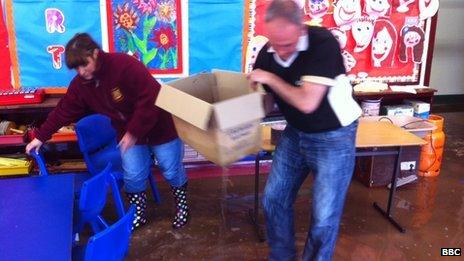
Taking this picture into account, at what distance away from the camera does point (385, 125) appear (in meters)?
3.40

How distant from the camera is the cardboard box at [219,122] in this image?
1726mm

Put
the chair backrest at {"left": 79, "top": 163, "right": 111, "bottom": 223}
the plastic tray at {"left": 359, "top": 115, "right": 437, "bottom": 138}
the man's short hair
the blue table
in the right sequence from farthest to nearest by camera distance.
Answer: the plastic tray at {"left": 359, "top": 115, "right": 437, "bottom": 138}
the chair backrest at {"left": 79, "top": 163, "right": 111, "bottom": 223}
the man's short hair
the blue table

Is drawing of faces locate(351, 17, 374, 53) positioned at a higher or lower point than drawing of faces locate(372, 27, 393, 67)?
higher

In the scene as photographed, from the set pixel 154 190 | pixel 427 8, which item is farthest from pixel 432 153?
pixel 154 190

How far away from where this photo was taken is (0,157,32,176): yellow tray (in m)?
3.25

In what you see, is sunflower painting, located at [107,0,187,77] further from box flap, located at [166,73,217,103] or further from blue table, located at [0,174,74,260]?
blue table, located at [0,174,74,260]

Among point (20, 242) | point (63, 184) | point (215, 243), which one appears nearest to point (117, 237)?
point (20, 242)

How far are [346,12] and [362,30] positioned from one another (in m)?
0.23

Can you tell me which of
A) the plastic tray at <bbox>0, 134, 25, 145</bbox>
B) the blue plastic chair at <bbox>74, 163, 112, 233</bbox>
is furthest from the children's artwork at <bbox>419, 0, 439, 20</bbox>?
the plastic tray at <bbox>0, 134, 25, 145</bbox>

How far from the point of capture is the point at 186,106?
1851 millimetres

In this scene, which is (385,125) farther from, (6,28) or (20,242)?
(6,28)

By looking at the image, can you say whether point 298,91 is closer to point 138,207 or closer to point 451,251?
point 138,207

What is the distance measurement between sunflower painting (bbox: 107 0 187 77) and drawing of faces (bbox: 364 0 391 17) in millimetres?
1645

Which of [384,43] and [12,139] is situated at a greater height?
[384,43]
